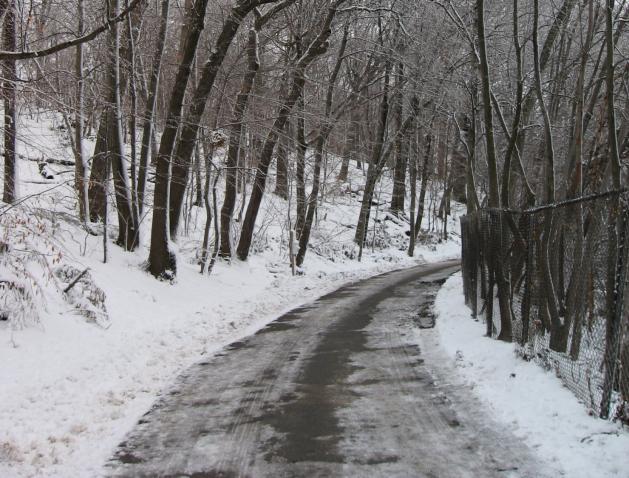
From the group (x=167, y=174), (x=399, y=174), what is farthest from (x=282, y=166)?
(x=399, y=174)

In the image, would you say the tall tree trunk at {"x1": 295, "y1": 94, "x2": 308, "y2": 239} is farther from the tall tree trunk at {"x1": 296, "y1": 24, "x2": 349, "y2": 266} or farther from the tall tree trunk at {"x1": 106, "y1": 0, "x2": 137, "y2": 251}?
the tall tree trunk at {"x1": 106, "y1": 0, "x2": 137, "y2": 251}

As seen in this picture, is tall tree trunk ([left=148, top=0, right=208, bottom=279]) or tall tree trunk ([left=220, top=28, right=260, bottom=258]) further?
tall tree trunk ([left=220, top=28, right=260, bottom=258])

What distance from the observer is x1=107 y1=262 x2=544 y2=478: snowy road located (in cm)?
430

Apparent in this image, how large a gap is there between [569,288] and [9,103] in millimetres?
7487

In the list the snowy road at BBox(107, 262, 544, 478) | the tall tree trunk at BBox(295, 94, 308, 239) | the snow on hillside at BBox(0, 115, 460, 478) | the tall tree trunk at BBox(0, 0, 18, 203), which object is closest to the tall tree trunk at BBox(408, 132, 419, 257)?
the tall tree trunk at BBox(295, 94, 308, 239)

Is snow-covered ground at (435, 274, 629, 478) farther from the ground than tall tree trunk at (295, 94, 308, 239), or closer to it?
closer to it

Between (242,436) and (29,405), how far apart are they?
2234 mm

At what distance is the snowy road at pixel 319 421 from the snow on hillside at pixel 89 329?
1.42ft

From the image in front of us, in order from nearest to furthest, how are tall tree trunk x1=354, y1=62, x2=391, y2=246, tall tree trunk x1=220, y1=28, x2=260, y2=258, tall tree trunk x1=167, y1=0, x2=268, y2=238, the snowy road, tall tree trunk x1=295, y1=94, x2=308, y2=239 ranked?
the snowy road, tall tree trunk x1=167, y1=0, x2=268, y2=238, tall tree trunk x1=220, y1=28, x2=260, y2=258, tall tree trunk x1=295, y1=94, x2=308, y2=239, tall tree trunk x1=354, y1=62, x2=391, y2=246

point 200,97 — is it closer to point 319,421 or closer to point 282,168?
point 282,168

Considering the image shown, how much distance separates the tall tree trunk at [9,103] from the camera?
7.03 metres

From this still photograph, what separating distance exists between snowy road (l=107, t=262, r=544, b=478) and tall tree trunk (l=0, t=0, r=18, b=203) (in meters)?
4.00

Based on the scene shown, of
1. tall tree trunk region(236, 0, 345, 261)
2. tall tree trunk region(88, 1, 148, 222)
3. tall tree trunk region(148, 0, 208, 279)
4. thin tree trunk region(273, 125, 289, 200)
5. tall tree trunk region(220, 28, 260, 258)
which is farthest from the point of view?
thin tree trunk region(273, 125, 289, 200)

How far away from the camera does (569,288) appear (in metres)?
7.23
